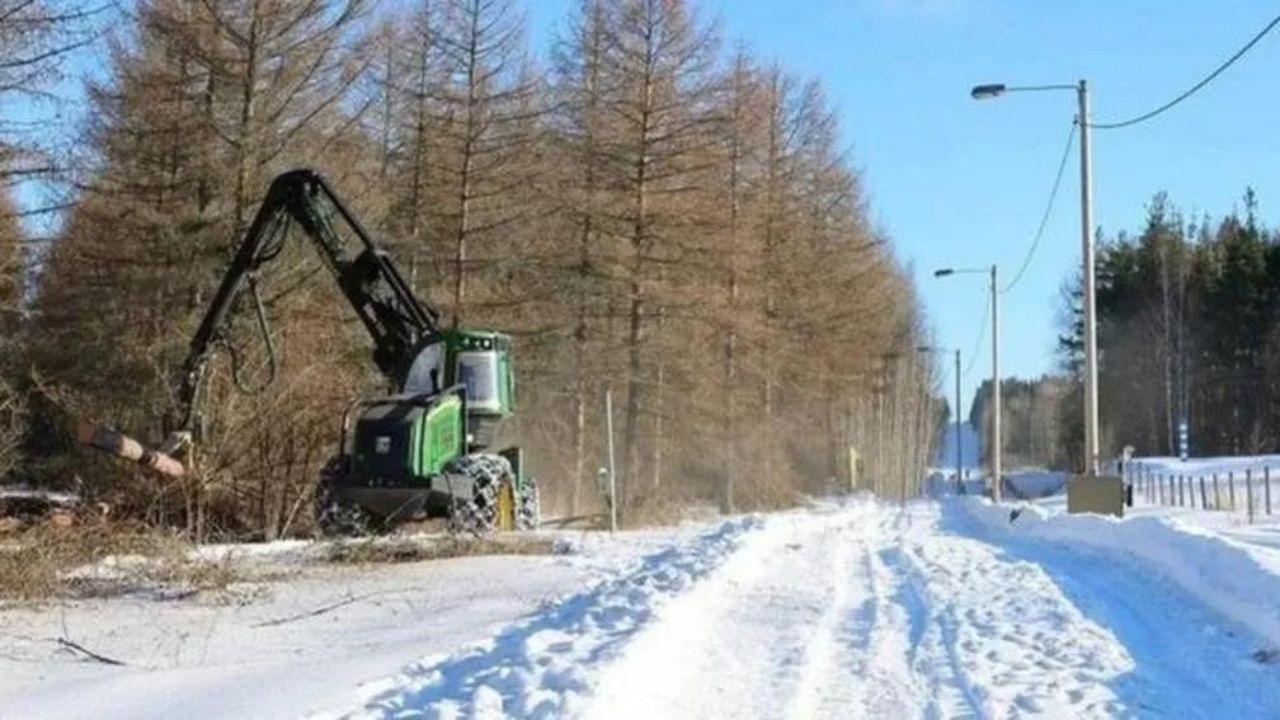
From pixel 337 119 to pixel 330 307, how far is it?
3553mm

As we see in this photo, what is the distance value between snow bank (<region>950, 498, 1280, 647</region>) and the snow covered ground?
40 mm

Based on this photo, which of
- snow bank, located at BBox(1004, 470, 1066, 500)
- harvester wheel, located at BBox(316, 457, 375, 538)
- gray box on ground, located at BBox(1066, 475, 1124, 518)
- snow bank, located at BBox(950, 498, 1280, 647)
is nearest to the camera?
snow bank, located at BBox(950, 498, 1280, 647)

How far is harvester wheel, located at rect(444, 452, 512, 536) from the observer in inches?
748

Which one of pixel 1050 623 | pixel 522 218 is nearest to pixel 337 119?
pixel 522 218

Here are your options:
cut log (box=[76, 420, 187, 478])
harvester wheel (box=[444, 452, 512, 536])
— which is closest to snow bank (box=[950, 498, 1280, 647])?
harvester wheel (box=[444, 452, 512, 536])

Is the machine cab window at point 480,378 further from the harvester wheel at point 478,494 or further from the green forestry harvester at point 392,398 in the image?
the harvester wheel at point 478,494

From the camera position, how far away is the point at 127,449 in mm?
15641

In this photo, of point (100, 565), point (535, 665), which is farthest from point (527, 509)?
point (535, 665)

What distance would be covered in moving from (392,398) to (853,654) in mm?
11828

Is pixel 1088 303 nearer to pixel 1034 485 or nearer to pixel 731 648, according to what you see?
pixel 731 648

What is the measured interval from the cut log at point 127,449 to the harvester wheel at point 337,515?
212cm

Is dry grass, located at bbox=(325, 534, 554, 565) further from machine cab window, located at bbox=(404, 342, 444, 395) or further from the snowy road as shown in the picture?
machine cab window, located at bbox=(404, 342, 444, 395)

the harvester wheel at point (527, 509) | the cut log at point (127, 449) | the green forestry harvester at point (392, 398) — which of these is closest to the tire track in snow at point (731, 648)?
the green forestry harvester at point (392, 398)

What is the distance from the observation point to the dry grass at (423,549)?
1589cm
